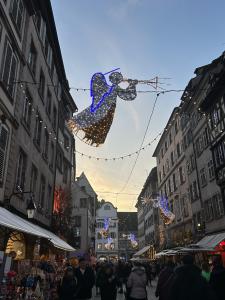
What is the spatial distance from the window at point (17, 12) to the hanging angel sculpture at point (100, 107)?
496 cm

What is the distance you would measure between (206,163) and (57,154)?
12413 millimetres

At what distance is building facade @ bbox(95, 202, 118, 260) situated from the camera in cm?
8038

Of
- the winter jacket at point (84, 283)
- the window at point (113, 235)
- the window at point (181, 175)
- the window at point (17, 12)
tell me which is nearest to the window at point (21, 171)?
the window at point (17, 12)

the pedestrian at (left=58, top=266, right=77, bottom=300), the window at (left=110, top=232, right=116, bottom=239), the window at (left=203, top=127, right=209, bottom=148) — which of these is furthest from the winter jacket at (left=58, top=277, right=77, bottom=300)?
the window at (left=110, top=232, right=116, bottom=239)

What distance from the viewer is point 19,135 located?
1542cm

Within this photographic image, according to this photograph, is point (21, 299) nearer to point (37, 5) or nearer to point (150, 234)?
point (37, 5)

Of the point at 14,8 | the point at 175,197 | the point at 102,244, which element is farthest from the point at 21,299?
the point at 102,244

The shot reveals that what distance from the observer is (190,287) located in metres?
4.61

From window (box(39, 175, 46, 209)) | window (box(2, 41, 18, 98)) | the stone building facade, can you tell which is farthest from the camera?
window (box(39, 175, 46, 209))

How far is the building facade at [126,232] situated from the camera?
93.2m

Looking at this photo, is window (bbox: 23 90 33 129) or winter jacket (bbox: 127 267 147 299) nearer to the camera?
winter jacket (bbox: 127 267 147 299)

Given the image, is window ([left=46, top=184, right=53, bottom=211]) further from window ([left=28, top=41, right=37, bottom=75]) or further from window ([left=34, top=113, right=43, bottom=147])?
window ([left=28, top=41, right=37, bottom=75])

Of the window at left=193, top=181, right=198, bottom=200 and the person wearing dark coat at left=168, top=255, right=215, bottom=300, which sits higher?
the window at left=193, top=181, right=198, bottom=200

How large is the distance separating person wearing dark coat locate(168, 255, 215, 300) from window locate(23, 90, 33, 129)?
43.1ft
